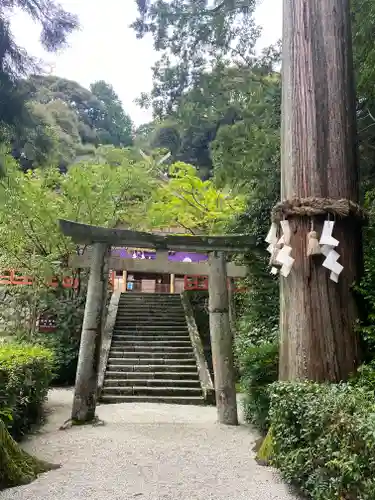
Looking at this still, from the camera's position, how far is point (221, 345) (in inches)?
250

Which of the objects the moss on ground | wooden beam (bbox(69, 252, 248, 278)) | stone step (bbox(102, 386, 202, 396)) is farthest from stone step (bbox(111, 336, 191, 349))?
the moss on ground

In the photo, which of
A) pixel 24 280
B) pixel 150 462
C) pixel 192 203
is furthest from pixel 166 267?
pixel 24 280

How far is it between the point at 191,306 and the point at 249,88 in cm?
678

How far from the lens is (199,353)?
33.3 feet

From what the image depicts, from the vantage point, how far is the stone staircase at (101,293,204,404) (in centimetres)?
861

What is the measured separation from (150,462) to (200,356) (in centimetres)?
610

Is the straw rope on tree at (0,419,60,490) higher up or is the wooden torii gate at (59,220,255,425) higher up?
the wooden torii gate at (59,220,255,425)

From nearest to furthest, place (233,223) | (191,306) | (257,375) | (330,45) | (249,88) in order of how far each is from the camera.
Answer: (330,45) → (257,375) → (249,88) → (233,223) → (191,306)

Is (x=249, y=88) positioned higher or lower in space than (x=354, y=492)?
higher

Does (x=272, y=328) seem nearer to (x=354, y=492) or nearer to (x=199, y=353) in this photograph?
(x=199, y=353)

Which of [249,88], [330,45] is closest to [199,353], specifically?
[249,88]

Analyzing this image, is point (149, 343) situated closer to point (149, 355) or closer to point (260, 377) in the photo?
point (149, 355)

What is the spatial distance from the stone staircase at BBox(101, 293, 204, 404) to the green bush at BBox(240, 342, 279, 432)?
3.06 meters

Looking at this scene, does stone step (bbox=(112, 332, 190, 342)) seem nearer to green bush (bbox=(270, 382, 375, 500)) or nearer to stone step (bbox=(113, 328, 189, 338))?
stone step (bbox=(113, 328, 189, 338))
